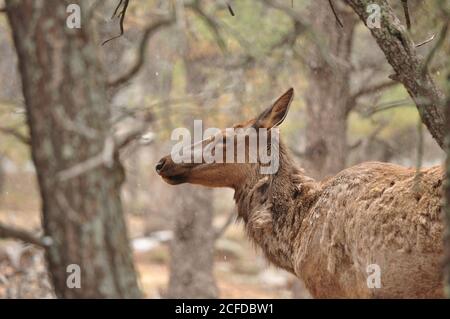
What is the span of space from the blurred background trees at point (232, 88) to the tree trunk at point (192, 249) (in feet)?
0.07

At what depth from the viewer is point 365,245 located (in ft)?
18.9

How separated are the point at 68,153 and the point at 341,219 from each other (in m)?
2.77

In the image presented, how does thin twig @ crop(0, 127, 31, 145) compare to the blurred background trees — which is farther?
the blurred background trees

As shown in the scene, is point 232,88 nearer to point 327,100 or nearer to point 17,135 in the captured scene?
point 327,100

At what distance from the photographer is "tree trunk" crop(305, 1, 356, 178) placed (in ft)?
32.2

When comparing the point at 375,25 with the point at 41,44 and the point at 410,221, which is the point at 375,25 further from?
the point at 41,44

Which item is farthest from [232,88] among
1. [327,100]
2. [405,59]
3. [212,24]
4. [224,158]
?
[405,59]

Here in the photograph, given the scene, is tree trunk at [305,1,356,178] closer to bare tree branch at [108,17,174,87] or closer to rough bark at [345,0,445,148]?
bare tree branch at [108,17,174,87]

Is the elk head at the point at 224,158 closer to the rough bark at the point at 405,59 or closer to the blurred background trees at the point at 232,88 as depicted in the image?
the blurred background trees at the point at 232,88

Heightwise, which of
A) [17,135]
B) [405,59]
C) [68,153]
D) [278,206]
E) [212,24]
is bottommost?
[278,206]

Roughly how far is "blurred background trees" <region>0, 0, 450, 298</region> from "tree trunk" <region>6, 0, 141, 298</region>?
45 centimetres

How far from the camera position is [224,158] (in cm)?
738

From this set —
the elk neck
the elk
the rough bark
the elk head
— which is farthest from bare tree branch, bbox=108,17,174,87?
the rough bark
